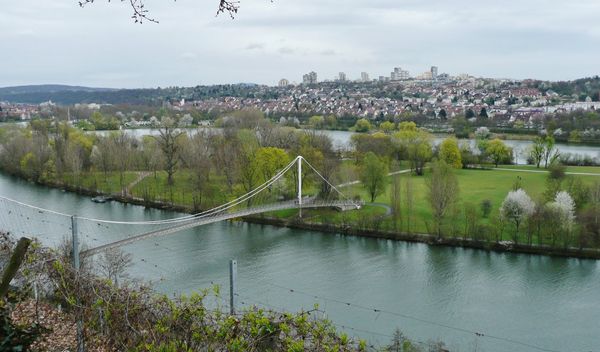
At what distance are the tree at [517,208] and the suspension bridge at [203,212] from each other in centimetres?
250

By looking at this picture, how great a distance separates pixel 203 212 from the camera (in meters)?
9.26

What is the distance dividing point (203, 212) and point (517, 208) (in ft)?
15.5

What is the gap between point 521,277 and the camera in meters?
6.63

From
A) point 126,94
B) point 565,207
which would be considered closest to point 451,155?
point 565,207

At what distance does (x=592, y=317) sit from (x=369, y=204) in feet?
17.2

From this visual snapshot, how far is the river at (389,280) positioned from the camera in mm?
5125

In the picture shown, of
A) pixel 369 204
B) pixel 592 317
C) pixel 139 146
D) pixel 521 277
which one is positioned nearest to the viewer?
pixel 592 317

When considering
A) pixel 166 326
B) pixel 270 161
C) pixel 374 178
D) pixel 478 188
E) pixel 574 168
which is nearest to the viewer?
pixel 166 326

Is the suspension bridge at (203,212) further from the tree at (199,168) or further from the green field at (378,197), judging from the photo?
the tree at (199,168)

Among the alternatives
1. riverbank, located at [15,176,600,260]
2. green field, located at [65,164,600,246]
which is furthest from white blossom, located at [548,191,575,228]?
green field, located at [65,164,600,246]

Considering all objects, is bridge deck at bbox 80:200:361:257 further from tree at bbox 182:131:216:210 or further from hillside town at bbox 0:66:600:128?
hillside town at bbox 0:66:600:128

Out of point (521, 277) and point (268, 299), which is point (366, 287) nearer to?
point (268, 299)

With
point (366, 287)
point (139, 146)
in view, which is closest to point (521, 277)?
point (366, 287)

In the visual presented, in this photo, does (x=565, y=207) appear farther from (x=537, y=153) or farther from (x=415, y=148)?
(x=537, y=153)
